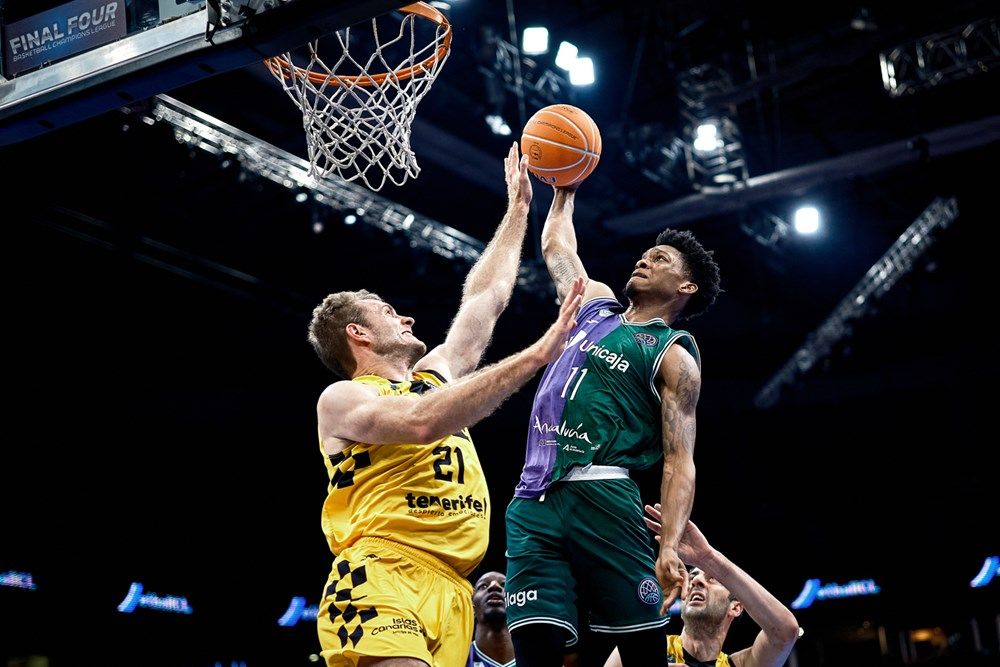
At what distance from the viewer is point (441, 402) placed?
11.8 feet

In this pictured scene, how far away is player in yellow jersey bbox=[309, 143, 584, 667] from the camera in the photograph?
3.50 metres

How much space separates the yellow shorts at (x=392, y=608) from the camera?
11.4ft

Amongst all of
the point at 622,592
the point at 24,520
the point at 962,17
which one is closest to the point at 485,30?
the point at 962,17

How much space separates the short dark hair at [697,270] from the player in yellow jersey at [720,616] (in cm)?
92

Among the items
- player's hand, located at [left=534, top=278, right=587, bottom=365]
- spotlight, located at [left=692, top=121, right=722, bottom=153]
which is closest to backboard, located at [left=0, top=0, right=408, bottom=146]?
player's hand, located at [left=534, top=278, right=587, bottom=365]

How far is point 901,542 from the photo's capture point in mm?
15320

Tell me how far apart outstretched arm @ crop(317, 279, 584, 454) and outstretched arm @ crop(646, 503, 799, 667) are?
3.62ft

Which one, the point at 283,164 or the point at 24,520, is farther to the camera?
the point at 24,520

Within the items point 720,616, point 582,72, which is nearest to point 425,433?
point 720,616

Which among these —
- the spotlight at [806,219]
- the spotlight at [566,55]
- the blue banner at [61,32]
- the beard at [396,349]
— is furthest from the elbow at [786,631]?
the spotlight at [806,219]

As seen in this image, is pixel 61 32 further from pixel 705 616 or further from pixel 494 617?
pixel 705 616

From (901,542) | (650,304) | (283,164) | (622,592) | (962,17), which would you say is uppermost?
(962,17)

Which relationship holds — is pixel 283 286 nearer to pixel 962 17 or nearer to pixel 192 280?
pixel 192 280

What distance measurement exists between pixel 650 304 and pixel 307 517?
1137cm
